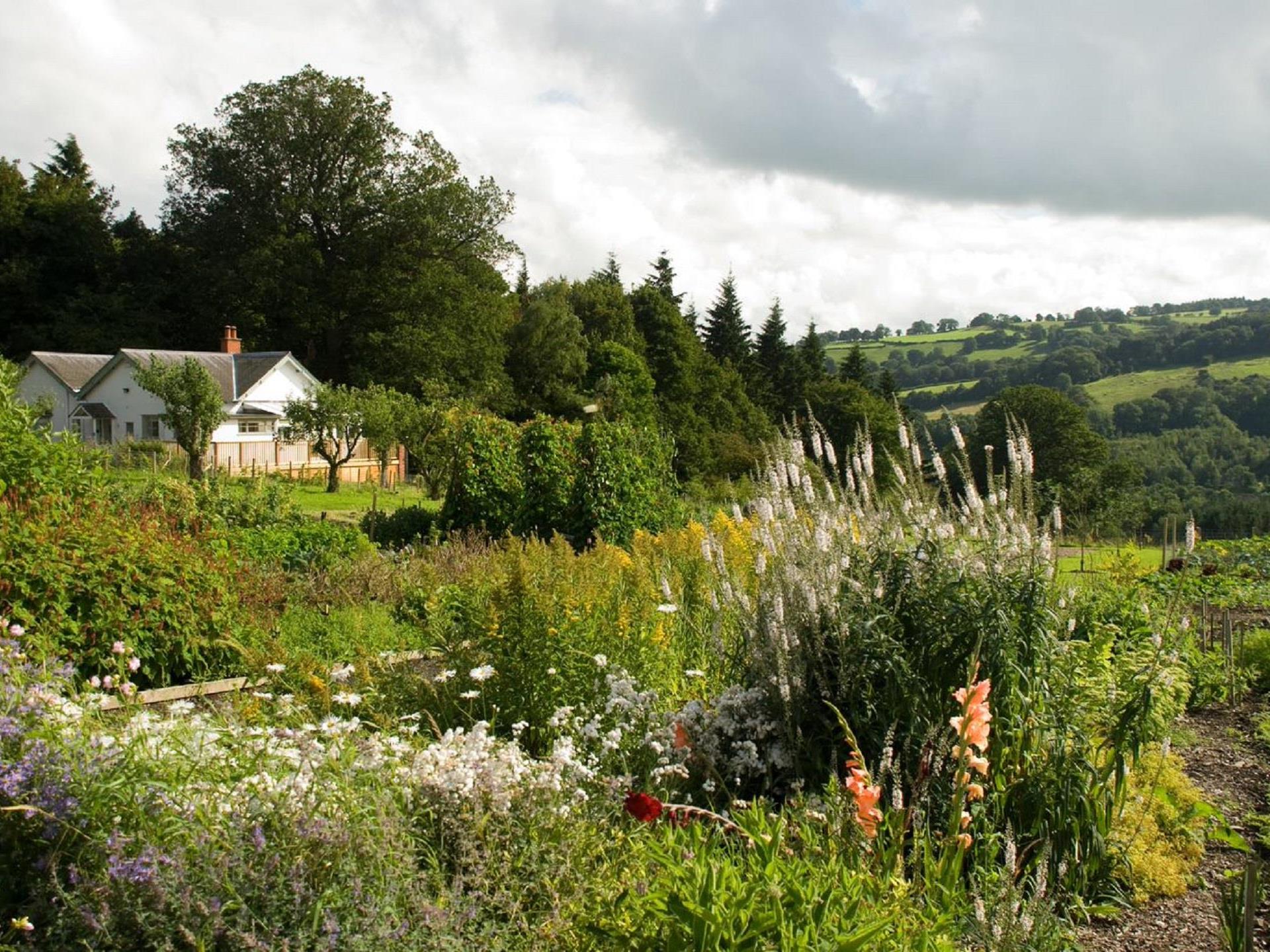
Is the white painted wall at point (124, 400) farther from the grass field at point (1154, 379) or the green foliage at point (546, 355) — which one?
the grass field at point (1154, 379)

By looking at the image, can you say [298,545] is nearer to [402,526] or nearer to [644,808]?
[402,526]

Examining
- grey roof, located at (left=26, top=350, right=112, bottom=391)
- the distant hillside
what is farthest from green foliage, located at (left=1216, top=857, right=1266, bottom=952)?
the distant hillside

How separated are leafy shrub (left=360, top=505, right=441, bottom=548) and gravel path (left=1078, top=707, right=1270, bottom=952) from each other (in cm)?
995

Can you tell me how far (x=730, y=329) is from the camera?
5128cm

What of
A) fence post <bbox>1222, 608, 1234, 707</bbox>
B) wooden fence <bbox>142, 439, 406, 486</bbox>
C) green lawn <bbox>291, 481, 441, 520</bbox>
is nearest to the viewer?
fence post <bbox>1222, 608, 1234, 707</bbox>

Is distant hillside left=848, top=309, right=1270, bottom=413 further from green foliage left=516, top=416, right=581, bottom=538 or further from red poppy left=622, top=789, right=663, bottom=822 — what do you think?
red poppy left=622, top=789, right=663, bottom=822

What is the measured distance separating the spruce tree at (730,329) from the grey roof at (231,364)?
73.6 ft

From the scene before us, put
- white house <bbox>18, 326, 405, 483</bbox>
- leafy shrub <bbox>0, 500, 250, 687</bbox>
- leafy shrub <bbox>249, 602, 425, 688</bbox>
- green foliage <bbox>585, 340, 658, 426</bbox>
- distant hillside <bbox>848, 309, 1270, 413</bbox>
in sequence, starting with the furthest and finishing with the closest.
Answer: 1. distant hillside <bbox>848, 309, 1270, 413</bbox>
2. green foliage <bbox>585, 340, 658, 426</bbox>
3. white house <bbox>18, 326, 405, 483</bbox>
4. leafy shrub <bbox>249, 602, 425, 688</bbox>
5. leafy shrub <bbox>0, 500, 250, 687</bbox>

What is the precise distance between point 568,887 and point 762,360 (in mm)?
49423

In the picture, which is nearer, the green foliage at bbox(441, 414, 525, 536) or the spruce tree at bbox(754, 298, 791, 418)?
the green foliage at bbox(441, 414, 525, 536)

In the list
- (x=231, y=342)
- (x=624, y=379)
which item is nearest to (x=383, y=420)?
(x=231, y=342)

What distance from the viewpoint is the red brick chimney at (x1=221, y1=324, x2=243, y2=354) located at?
37344mm

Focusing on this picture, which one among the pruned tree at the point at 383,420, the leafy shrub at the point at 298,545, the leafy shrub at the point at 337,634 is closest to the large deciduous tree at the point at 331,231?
the pruned tree at the point at 383,420

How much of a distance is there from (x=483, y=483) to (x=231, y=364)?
26.1 metres
